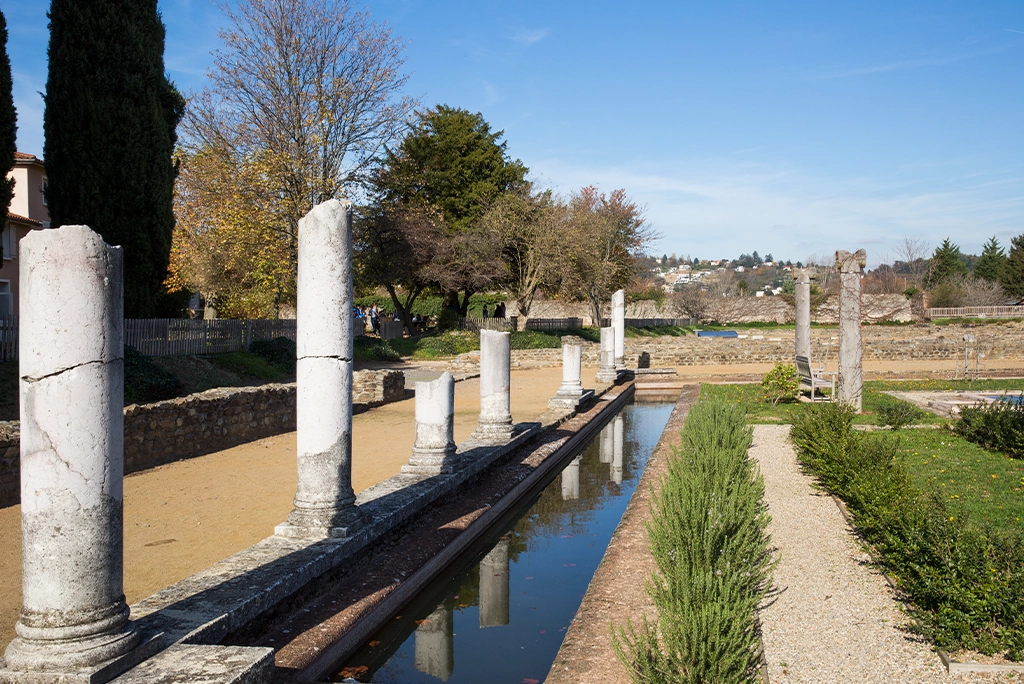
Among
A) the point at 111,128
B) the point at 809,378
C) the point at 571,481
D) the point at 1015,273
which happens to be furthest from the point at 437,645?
the point at 1015,273

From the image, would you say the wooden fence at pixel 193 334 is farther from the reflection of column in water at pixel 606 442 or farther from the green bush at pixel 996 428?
the green bush at pixel 996 428

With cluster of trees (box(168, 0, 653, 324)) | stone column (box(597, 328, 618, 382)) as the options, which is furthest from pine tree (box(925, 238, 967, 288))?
stone column (box(597, 328, 618, 382))

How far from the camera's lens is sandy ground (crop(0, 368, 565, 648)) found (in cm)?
589

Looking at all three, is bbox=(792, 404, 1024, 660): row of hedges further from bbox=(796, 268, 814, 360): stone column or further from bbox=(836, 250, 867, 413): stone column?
bbox=(796, 268, 814, 360): stone column

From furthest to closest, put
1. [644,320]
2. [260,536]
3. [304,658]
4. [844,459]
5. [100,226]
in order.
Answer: [644,320] < [100,226] < [844,459] < [260,536] < [304,658]

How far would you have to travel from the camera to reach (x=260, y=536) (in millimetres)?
6840

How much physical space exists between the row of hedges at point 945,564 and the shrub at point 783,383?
9.55 m

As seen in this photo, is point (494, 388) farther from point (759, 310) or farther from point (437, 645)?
point (759, 310)

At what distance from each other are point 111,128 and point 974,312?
49755mm

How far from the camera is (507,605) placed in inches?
237

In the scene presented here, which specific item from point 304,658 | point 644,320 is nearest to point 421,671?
point 304,658

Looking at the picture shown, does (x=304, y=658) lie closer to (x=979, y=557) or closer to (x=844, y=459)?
(x=979, y=557)

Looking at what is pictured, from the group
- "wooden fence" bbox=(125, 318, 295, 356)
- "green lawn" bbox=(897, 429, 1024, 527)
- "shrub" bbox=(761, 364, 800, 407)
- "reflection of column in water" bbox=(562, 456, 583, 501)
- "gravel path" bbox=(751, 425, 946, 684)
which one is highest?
"wooden fence" bbox=(125, 318, 295, 356)

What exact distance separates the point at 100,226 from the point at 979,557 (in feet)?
57.9
